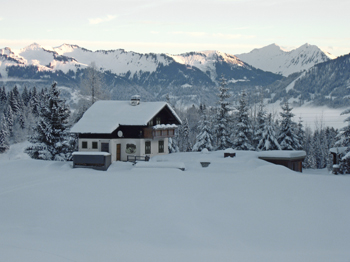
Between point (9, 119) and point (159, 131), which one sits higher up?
point (159, 131)

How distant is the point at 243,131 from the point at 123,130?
1858 cm

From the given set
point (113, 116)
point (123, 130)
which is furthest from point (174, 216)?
point (113, 116)

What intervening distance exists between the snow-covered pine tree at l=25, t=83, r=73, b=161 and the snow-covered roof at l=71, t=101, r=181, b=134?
17.3 ft

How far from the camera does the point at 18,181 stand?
26.7 m

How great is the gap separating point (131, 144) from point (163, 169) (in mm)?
9291

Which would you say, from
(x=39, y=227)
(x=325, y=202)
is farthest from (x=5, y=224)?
(x=325, y=202)

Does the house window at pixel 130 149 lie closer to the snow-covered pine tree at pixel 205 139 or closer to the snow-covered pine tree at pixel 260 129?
the snow-covered pine tree at pixel 205 139

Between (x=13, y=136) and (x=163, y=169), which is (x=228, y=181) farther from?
(x=13, y=136)

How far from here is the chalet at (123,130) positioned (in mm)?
36500

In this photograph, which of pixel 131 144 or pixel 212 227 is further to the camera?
pixel 131 144

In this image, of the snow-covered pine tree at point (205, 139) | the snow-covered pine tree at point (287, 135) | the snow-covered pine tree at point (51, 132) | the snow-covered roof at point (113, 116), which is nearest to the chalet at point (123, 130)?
the snow-covered roof at point (113, 116)

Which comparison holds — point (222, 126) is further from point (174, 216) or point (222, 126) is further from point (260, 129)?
point (174, 216)

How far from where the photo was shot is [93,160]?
33.3 m

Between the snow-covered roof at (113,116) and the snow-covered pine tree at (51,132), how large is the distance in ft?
17.3
